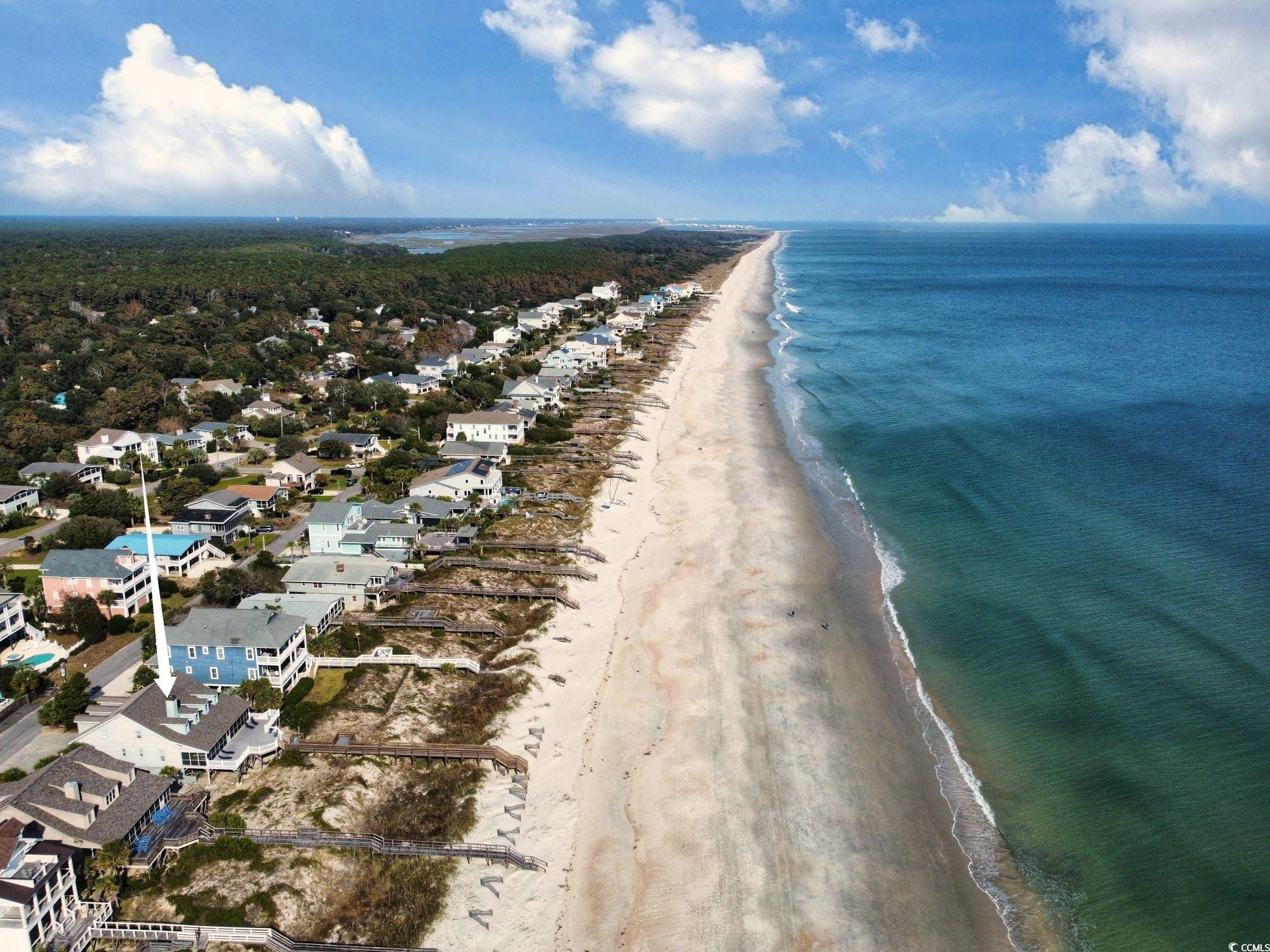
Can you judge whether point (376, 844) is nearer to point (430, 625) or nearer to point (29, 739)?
point (430, 625)

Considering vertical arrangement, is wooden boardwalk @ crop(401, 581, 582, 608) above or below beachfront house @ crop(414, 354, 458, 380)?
below

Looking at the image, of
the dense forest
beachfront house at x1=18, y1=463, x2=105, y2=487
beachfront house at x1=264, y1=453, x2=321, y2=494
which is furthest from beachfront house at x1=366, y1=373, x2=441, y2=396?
beachfront house at x1=18, y1=463, x2=105, y2=487

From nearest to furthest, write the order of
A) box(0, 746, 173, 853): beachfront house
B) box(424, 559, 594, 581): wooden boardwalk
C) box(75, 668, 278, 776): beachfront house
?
box(0, 746, 173, 853): beachfront house < box(75, 668, 278, 776): beachfront house < box(424, 559, 594, 581): wooden boardwalk

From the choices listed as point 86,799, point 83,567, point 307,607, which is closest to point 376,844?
point 86,799

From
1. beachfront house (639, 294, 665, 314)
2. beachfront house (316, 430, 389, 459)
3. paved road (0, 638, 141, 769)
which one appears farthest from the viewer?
beachfront house (639, 294, 665, 314)

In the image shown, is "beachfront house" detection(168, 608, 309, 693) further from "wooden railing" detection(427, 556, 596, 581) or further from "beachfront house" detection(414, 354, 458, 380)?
"beachfront house" detection(414, 354, 458, 380)

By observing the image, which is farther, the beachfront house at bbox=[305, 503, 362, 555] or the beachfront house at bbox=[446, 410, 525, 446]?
the beachfront house at bbox=[446, 410, 525, 446]

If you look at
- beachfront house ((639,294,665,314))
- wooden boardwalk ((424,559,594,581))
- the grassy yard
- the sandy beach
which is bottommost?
the sandy beach
